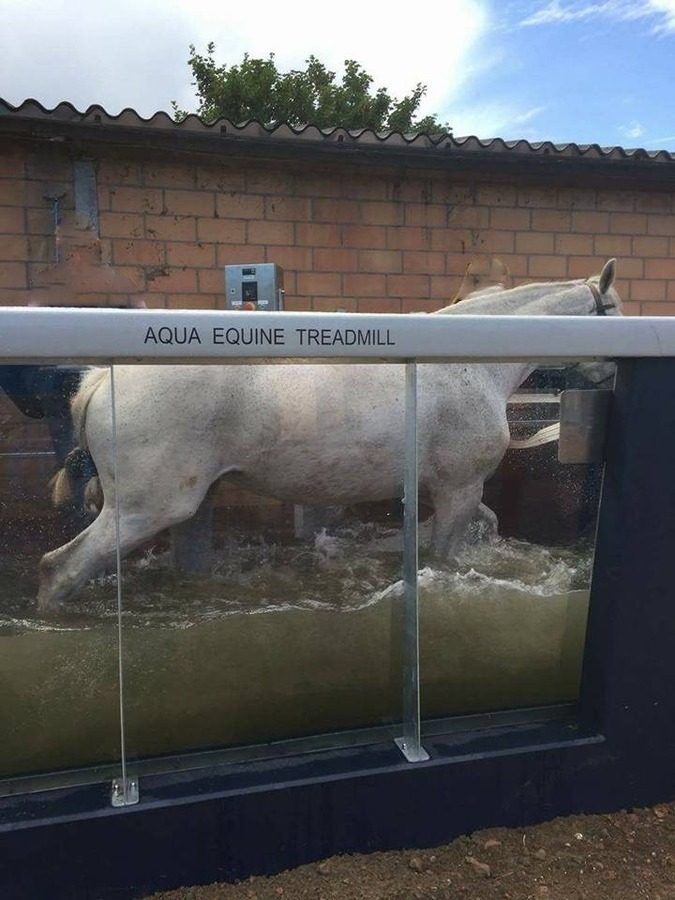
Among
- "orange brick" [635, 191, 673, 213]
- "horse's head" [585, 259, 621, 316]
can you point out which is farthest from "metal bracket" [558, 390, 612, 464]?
"orange brick" [635, 191, 673, 213]

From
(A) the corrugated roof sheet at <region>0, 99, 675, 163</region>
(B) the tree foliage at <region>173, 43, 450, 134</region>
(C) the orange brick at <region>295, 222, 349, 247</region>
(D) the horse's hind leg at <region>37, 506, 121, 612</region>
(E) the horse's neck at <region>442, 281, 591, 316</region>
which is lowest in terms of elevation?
(D) the horse's hind leg at <region>37, 506, 121, 612</region>

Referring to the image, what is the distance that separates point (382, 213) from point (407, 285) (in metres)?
0.52

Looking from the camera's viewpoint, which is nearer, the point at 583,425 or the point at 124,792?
the point at 124,792

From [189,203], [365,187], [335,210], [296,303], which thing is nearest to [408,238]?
[365,187]

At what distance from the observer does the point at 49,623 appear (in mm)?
A: 1865

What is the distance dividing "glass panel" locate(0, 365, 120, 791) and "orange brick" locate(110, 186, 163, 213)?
338cm

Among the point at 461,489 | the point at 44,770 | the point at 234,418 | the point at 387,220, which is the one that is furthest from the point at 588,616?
the point at 387,220

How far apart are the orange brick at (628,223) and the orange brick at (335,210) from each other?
6.57 feet

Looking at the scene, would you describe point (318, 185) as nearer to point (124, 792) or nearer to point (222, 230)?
point (222, 230)

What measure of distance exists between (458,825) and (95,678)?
100 centimetres

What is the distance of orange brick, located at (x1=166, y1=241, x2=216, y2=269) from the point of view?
491 cm

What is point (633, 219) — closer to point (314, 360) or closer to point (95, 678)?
point (314, 360)

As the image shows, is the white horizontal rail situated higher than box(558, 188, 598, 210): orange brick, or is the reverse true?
box(558, 188, 598, 210): orange brick

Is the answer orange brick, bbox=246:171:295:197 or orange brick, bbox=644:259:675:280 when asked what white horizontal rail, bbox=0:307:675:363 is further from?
orange brick, bbox=644:259:675:280
